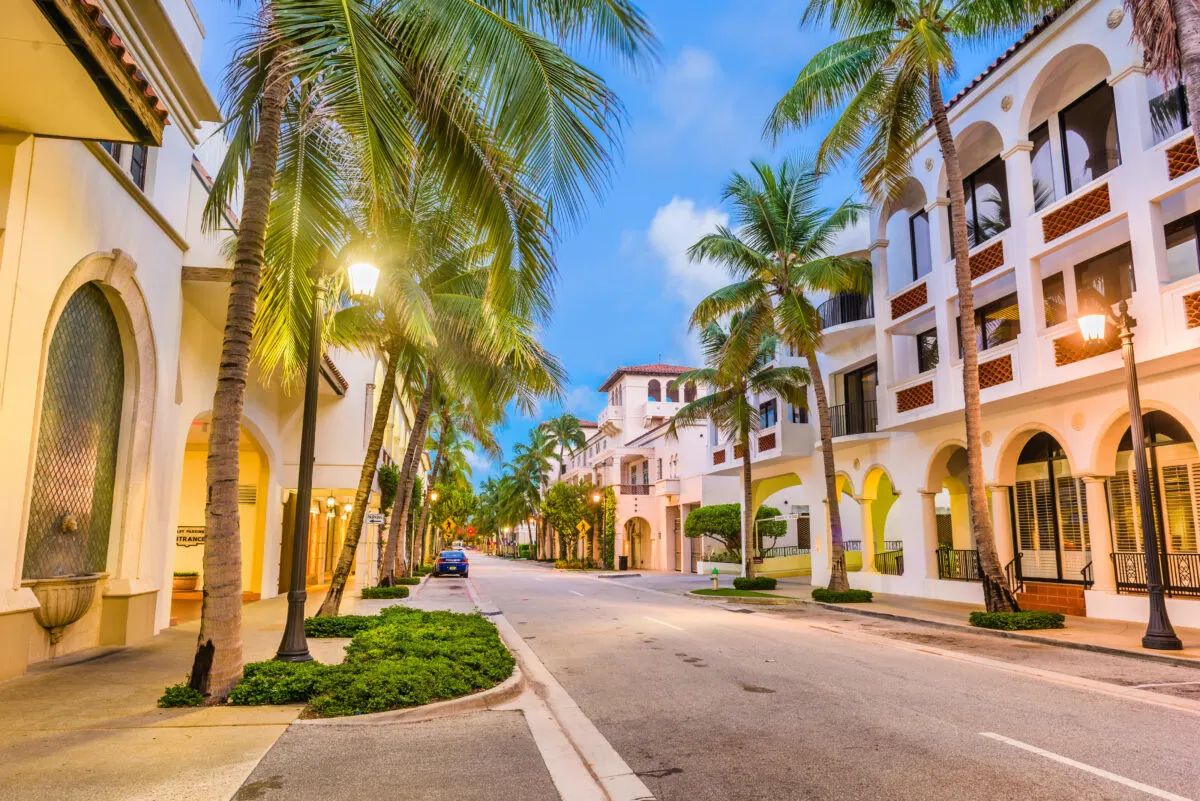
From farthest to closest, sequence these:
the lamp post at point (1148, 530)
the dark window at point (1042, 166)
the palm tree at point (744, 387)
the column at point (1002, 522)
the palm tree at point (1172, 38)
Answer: the palm tree at point (744, 387), the column at point (1002, 522), the dark window at point (1042, 166), the lamp post at point (1148, 530), the palm tree at point (1172, 38)

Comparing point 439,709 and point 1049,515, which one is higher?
point 1049,515

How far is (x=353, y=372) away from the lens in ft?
81.6

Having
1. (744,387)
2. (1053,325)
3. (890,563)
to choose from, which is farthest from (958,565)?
(744,387)

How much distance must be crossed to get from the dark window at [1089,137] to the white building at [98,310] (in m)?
18.2

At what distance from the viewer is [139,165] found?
11.8 metres

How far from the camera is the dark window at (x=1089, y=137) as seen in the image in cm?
1753

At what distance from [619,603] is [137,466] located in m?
14.3

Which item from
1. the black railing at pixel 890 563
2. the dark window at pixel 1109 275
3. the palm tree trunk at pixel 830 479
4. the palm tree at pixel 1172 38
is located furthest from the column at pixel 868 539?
the palm tree at pixel 1172 38

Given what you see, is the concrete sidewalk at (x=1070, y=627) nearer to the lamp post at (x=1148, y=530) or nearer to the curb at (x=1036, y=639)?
the curb at (x=1036, y=639)

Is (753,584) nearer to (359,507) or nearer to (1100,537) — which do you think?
(1100,537)

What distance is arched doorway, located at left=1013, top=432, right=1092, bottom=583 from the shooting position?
19406mm

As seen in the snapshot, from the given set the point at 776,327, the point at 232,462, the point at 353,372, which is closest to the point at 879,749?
the point at 232,462

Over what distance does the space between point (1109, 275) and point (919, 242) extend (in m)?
7.15

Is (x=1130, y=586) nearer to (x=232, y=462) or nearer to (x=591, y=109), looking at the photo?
(x=591, y=109)
